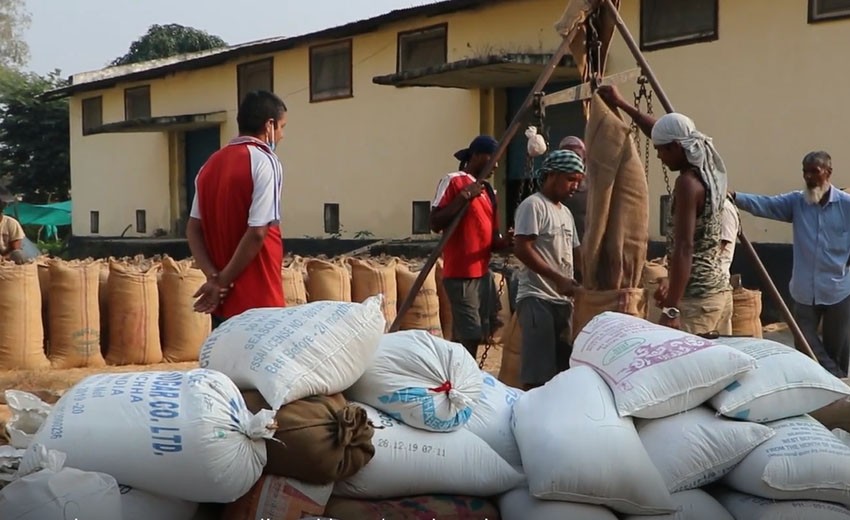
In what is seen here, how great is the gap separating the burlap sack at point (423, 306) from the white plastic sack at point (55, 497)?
516cm

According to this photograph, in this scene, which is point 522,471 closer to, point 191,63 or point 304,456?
point 304,456

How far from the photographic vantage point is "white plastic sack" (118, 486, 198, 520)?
242 cm

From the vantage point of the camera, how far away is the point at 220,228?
3.57 metres

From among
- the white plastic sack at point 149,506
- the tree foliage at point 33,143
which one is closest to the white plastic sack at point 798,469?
the white plastic sack at point 149,506

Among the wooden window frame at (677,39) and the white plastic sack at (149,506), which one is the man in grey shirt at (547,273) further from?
the wooden window frame at (677,39)

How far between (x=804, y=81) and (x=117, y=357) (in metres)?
6.76

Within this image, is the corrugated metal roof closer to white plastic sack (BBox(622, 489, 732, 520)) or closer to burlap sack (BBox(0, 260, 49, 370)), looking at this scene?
burlap sack (BBox(0, 260, 49, 370))

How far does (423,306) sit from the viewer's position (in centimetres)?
757

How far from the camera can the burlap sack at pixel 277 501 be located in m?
2.48

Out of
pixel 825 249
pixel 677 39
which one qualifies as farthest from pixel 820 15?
pixel 825 249

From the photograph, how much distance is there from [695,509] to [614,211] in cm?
173

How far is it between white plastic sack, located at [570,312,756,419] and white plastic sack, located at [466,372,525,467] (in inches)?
12.8

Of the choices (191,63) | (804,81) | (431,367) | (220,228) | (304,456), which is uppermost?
(191,63)

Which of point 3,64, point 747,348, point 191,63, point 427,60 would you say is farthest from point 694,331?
point 3,64
